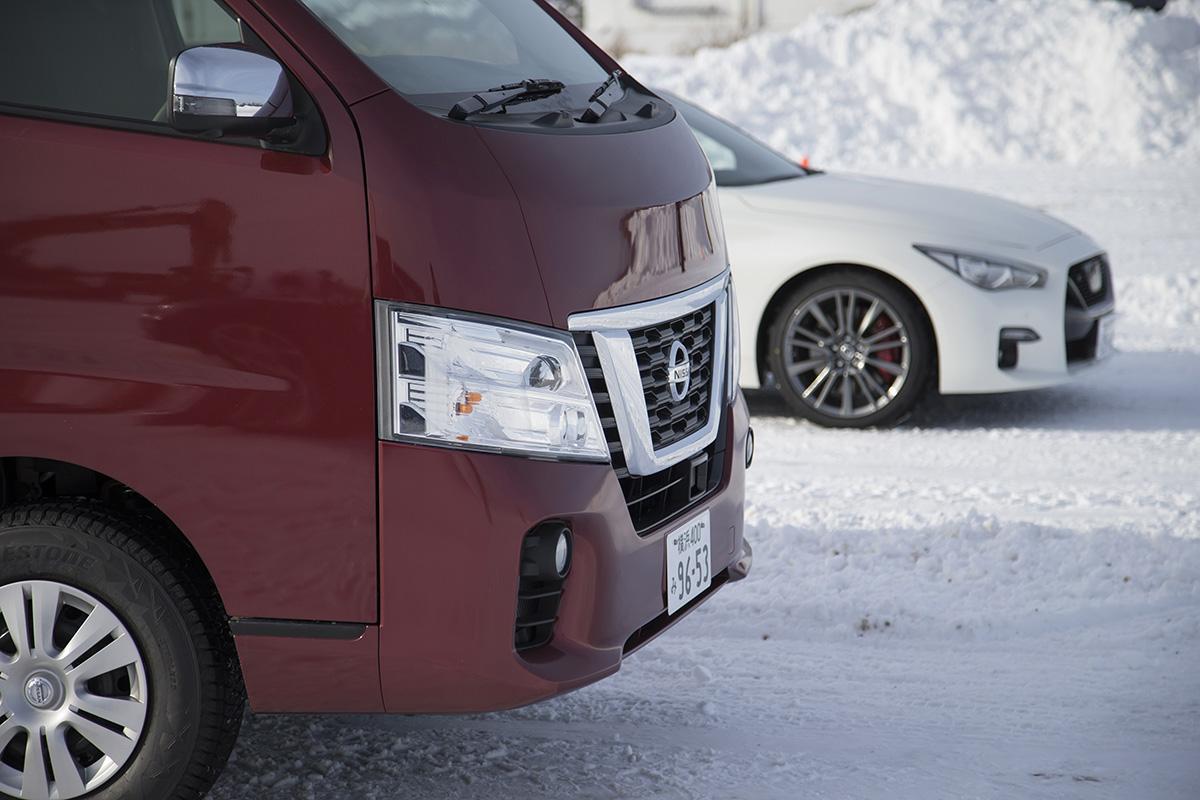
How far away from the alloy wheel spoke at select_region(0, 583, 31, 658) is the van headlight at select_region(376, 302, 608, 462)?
2.85 ft

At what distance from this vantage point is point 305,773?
360cm

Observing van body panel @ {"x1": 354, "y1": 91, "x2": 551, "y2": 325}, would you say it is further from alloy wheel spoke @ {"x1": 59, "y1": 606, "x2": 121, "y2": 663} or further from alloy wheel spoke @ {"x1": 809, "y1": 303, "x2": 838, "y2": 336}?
alloy wheel spoke @ {"x1": 809, "y1": 303, "x2": 838, "y2": 336}

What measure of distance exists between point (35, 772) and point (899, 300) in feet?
15.8

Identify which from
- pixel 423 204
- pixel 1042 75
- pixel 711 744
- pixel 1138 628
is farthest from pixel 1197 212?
pixel 423 204

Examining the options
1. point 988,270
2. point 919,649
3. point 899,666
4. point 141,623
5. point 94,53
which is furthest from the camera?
point 988,270

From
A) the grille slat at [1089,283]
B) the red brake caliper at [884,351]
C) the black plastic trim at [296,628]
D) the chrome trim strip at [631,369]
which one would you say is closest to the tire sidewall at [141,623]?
the black plastic trim at [296,628]

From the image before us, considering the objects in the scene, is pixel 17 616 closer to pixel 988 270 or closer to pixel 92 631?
pixel 92 631

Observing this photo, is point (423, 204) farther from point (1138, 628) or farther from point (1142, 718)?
point (1138, 628)

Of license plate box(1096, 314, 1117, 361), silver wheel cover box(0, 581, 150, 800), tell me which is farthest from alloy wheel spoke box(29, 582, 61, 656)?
license plate box(1096, 314, 1117, 361)

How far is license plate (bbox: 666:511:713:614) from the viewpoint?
11.0 feet

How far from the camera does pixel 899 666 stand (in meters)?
4.34

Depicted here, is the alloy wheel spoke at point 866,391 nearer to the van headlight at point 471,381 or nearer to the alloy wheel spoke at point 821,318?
the alloy wheel spoke at point 821,318

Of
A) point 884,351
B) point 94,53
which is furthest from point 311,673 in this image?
point 884,351

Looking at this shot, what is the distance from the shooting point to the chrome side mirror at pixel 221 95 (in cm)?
283
